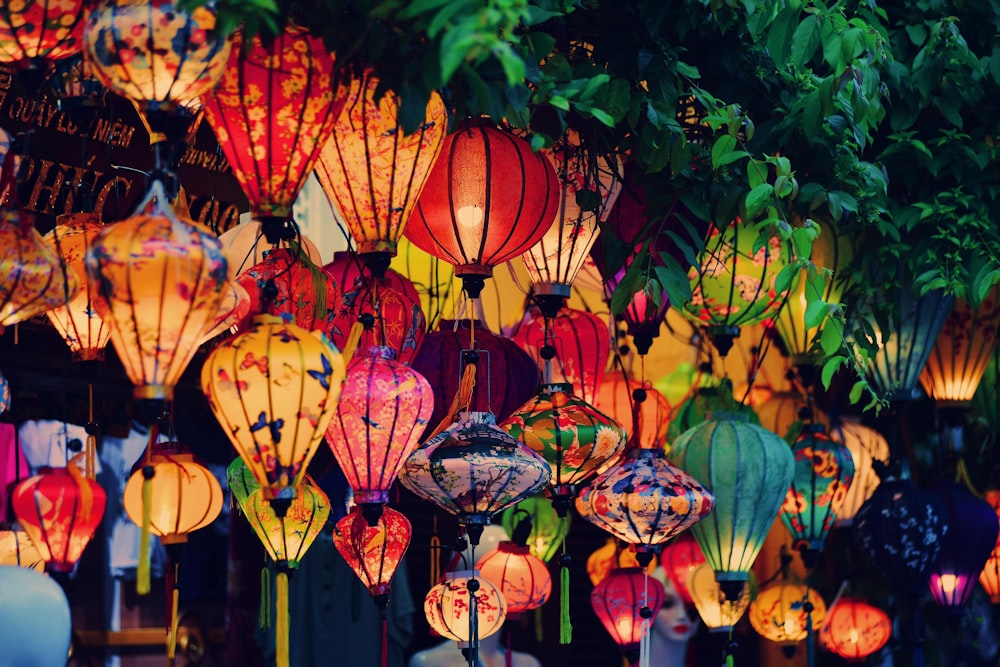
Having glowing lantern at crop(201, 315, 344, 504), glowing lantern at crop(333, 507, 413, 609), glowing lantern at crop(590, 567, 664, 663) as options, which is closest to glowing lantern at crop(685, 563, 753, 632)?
glowing lantern at crop(590, 567, 664, 663)

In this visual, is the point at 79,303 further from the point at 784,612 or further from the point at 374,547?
the point at 784,612

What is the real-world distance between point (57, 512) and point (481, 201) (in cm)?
148

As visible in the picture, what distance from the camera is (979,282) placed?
19.0 ft

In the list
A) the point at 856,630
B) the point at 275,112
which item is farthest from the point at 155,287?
the point at 856,630

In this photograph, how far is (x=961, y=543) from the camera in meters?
6.69

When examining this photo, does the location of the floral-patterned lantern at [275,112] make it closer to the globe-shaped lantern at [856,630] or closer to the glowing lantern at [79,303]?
the glowing lantern at [79,303]

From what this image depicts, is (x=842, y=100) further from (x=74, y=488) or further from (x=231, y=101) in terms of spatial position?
(x=74, y=488)

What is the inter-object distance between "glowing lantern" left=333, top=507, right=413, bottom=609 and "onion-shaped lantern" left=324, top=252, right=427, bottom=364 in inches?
20.1

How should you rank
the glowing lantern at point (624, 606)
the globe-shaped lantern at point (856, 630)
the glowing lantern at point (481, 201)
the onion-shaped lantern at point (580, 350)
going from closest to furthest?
the glowing lantern at point (481, 201)
the onion-shaped lantern at point (580, 350)
the glowing lantern at point (624, 606)
the globe-shaped lantern at point (856, 630)

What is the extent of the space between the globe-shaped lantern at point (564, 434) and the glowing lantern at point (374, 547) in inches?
18.5

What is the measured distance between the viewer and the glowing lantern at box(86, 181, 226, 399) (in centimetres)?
345

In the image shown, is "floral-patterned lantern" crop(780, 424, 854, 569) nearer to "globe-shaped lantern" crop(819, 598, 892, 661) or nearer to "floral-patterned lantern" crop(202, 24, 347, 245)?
"globe-shaped lantern" crop(819, 598, 892, 661)

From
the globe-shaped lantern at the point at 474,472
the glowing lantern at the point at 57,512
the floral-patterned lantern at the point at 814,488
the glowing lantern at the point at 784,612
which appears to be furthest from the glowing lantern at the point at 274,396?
the glowing lantern at the point at 784,612

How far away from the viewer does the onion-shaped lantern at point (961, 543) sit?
22.0ft
